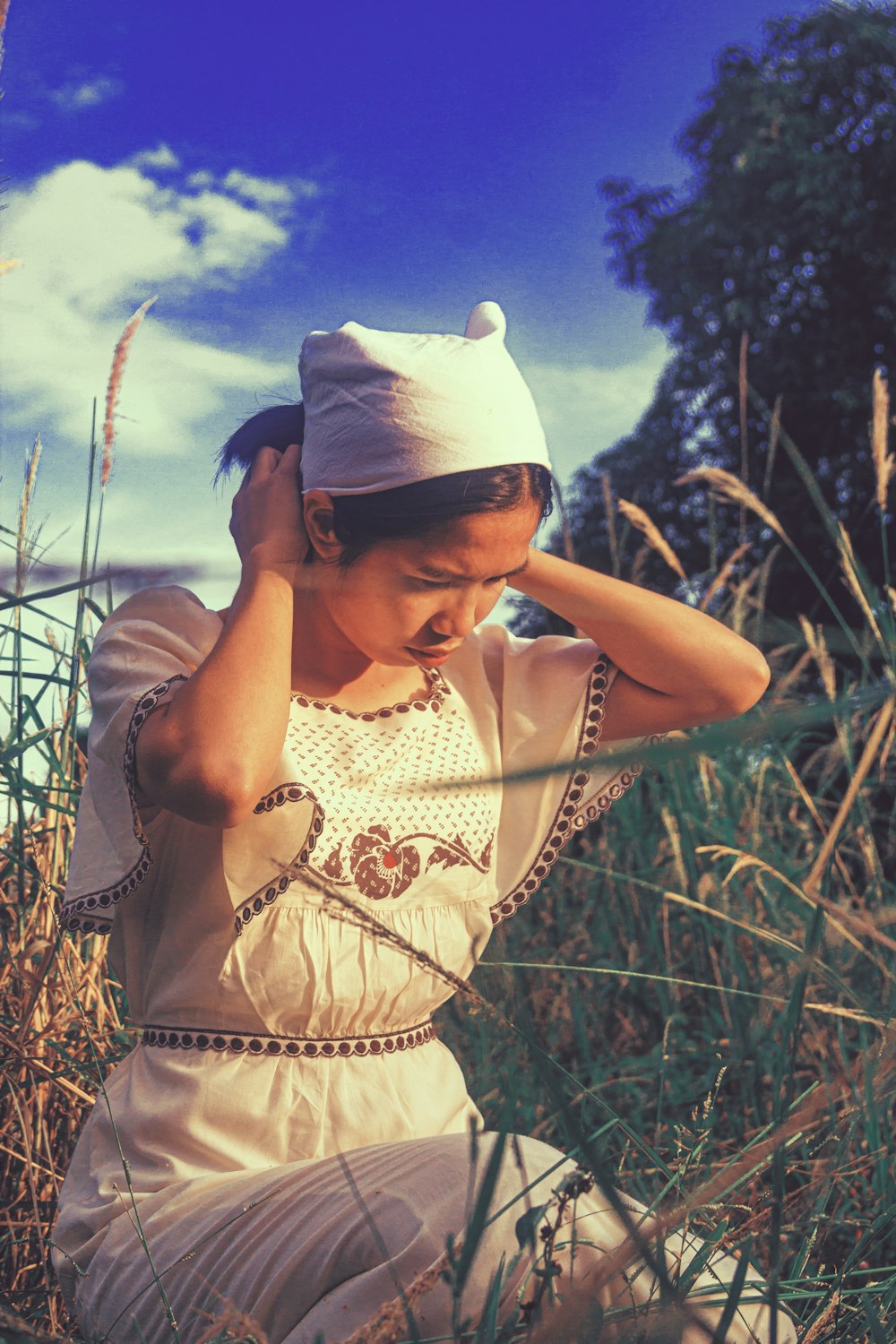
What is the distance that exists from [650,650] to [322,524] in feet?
1.69

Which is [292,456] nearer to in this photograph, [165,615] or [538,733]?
[165,615]

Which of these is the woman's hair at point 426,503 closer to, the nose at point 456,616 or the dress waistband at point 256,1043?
the nose at point 456,616

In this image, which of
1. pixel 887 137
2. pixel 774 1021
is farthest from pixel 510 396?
pixel 887 137

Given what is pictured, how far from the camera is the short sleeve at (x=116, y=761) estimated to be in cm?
138

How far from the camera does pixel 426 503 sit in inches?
57.2

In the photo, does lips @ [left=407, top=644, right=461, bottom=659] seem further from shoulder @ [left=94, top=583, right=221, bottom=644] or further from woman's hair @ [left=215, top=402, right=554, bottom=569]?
shoulder @ [left=94, top=583, right=221, bottom=644]

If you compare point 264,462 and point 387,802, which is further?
point 264,462

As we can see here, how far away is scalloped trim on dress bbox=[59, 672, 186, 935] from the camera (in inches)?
53.6

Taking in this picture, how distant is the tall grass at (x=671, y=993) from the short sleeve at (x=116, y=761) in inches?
5.8

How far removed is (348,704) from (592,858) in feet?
5.44

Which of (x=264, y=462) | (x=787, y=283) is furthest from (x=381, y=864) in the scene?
(x=787, y=283)

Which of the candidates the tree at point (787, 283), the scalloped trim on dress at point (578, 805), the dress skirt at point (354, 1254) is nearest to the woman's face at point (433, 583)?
the scalloped trim on dress at point (578, 805)

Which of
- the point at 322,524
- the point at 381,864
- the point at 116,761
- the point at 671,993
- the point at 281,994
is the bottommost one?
the point at 671,993

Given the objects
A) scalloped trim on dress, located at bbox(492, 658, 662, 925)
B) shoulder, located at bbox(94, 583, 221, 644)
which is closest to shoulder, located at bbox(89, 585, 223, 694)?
shoulder, located at bbox(94, 583, 221, 644)
